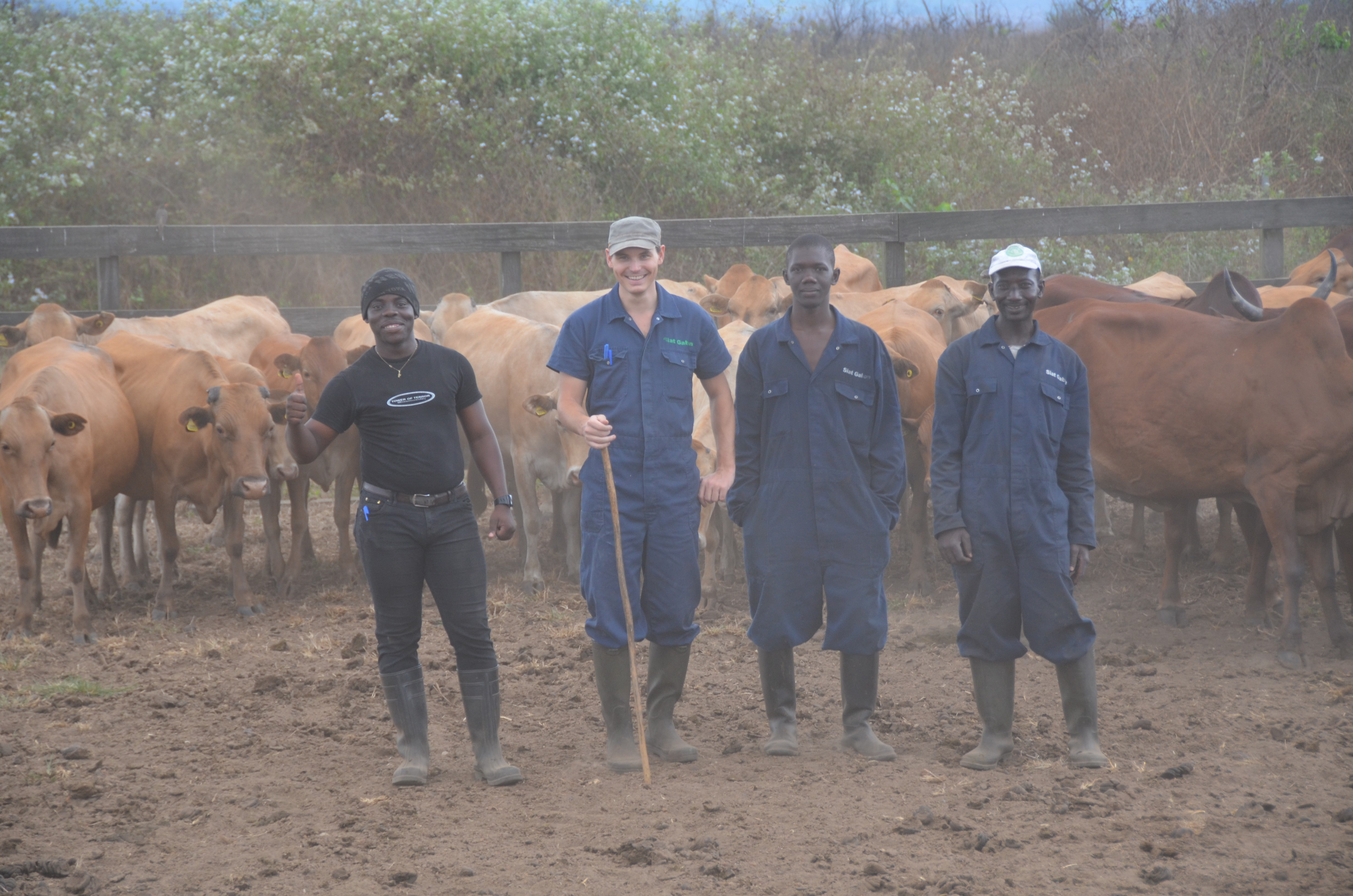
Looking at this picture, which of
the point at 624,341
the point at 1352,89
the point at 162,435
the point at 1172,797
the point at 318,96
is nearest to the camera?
the point at 1172,797

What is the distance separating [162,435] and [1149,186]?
14.9 m

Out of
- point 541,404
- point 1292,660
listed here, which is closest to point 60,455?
point 541,404

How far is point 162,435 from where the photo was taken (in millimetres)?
8586

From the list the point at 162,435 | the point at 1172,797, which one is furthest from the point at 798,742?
the point at 162,435

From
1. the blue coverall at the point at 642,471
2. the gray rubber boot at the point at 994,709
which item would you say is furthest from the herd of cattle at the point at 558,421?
the gray rubber boot at the point at 994,709

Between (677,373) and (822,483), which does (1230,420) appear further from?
(677,373)

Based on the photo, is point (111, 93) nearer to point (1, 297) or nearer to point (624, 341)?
point (1, 297)

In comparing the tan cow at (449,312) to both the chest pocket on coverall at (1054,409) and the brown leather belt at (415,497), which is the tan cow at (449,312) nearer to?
the brown leather belt at (415,497)

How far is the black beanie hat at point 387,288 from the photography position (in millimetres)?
5121

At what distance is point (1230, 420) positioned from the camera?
6945mm

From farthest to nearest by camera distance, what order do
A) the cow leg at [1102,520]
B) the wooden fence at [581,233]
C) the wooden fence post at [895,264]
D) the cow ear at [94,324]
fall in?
1. the wooden fence post at [895,264]
2. the wooden fence at [581,233]
3. the cow ear at [94,324]
4. the cow leg at [1102,520]

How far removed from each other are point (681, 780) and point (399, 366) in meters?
2.01

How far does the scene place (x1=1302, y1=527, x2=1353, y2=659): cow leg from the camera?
671 centimetres

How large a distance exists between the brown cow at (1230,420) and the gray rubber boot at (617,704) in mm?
3511
